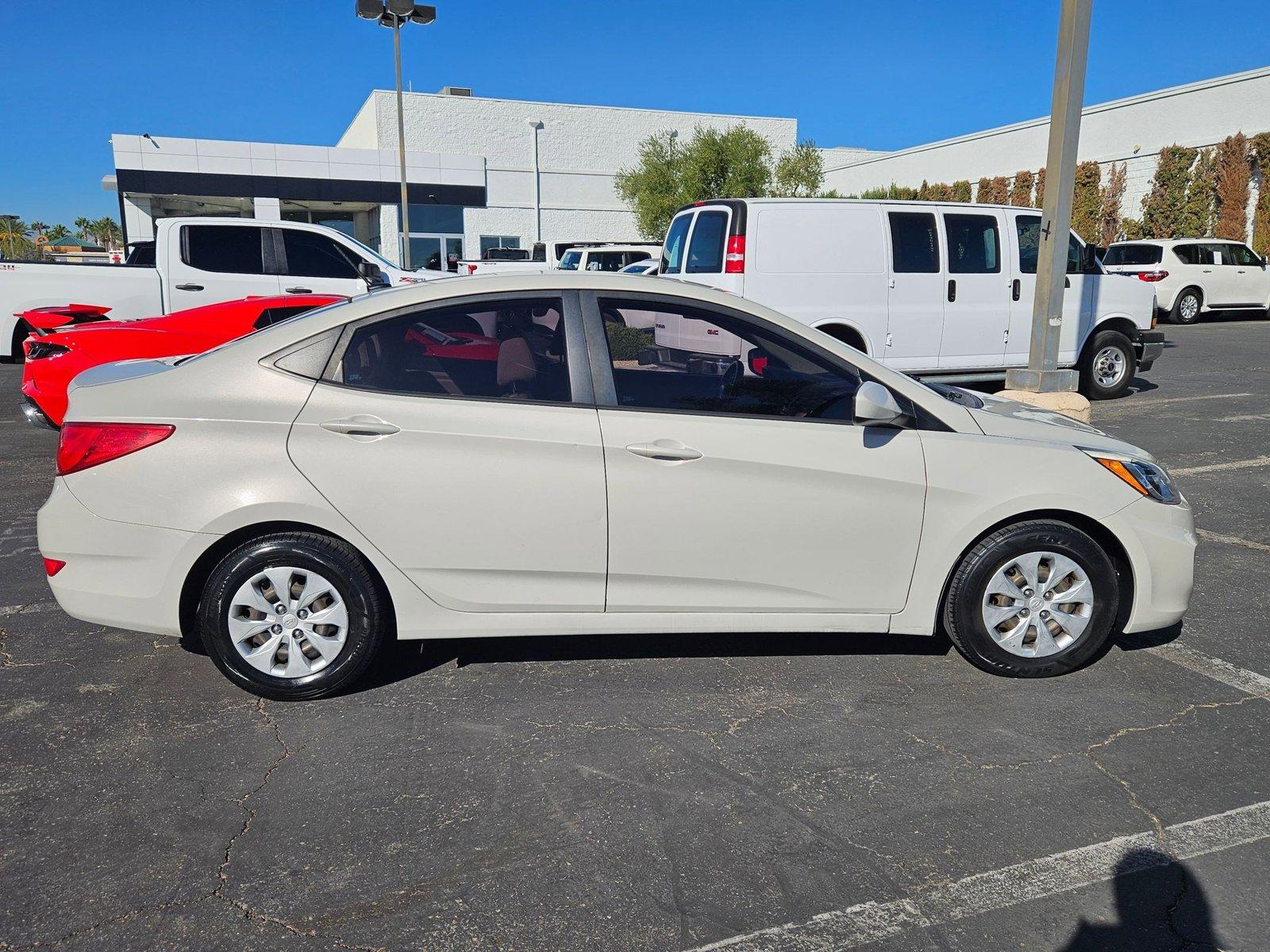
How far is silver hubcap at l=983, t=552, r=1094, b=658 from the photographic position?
3988 millimetres

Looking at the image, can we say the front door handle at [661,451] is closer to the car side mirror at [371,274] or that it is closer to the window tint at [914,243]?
the window tint at [914,243]

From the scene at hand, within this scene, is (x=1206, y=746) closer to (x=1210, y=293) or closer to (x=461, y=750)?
(x=461, y=750)

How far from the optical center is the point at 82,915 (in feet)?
8.45

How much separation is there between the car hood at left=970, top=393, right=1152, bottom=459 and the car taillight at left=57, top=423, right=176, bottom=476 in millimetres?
3220

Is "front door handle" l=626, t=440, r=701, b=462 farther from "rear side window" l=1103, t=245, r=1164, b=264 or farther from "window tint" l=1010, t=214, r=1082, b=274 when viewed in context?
"rear side window" l=1103, t=245, r=1164, b=264

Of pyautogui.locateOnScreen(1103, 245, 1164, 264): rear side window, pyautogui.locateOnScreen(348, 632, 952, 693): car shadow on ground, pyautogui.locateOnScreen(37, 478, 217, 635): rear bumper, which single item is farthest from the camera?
pyautogui.locateOnScreen(1103, 245, 1164, 264): rear side window

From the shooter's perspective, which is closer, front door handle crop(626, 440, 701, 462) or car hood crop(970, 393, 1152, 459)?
front door handle crop(626, 440, 701, 462)

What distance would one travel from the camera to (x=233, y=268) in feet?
39.3

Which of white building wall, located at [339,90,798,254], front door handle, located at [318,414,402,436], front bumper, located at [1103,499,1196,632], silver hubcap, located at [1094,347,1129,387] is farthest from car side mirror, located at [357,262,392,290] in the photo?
white building wall, located at [339,90,798,254]

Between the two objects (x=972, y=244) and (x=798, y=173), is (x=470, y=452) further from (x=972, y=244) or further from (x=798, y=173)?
(x=798, y=173)

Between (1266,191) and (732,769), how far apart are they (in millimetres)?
31740

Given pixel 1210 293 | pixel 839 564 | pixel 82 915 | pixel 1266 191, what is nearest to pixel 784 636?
pixel 839 564

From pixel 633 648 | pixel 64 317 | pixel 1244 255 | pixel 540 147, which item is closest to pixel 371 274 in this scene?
pixel 64 317

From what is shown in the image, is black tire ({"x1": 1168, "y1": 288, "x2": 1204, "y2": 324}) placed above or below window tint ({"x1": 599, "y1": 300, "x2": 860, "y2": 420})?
above
